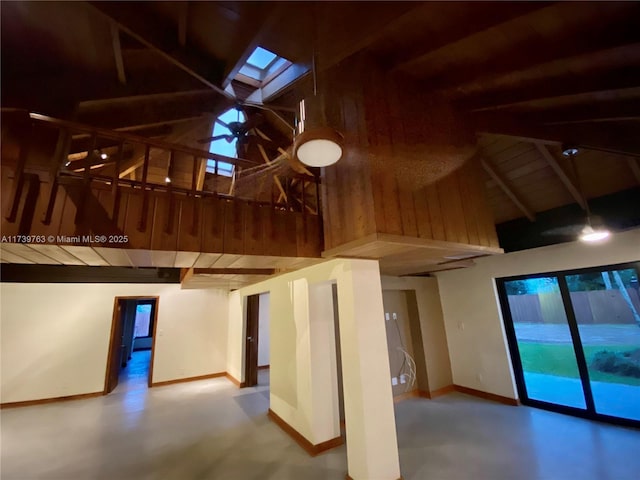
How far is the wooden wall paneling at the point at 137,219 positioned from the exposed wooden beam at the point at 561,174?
420 centimetres

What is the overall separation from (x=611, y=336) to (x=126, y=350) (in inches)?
455

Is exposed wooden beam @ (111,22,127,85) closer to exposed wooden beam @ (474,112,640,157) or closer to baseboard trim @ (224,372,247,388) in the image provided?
exposed wooden beam @ (474,112,640,157)

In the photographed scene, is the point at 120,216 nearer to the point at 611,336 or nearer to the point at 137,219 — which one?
the point at 137,219

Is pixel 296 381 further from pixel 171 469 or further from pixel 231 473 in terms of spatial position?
pixel 171 469

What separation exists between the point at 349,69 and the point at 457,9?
92 cm

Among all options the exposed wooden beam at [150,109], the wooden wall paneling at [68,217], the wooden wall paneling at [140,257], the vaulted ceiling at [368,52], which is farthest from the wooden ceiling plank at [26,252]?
the exposed wooden beam at [150,109]

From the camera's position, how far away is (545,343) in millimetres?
4211

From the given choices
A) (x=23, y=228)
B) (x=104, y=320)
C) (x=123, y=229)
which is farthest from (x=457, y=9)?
(x=104, y=320)

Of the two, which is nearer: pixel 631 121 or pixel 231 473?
pixel 631 121

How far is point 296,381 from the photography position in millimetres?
3617

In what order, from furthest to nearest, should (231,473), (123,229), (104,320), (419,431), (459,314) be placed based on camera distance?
(104,320) < (459,314) < (419,431) < (231,473) < (123,229)

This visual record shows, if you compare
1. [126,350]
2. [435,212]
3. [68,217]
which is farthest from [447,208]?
[126,350]

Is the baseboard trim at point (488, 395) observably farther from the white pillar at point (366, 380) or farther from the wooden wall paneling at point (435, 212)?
the wooden wall paneling at point (435, 212)

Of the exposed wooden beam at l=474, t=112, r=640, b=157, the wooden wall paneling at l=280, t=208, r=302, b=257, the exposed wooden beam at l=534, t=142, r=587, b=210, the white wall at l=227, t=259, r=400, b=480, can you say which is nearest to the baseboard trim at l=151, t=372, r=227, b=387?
the white wall at l=227, t=259, r=400, b=480
